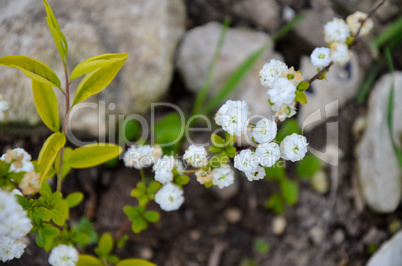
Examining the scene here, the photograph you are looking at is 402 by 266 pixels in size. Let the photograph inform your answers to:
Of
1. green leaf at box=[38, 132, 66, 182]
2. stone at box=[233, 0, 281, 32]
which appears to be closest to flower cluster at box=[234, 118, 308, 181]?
green leaf at box=[38, 132, 66, 182]

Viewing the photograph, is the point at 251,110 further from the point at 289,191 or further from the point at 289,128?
the point at 289,191

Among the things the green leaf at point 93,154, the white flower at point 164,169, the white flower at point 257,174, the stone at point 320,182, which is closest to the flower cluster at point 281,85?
the white flower at point 257,174

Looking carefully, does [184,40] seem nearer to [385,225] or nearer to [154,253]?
[154,253]

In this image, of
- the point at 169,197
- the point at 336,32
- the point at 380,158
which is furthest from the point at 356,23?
the point at 380,158

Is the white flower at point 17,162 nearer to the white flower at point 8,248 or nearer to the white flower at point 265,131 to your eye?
the white flower at point 8,248

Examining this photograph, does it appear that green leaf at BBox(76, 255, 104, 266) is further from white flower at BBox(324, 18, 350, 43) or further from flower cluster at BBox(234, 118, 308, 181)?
white flower at BBox(324, 18, 350, 43)
